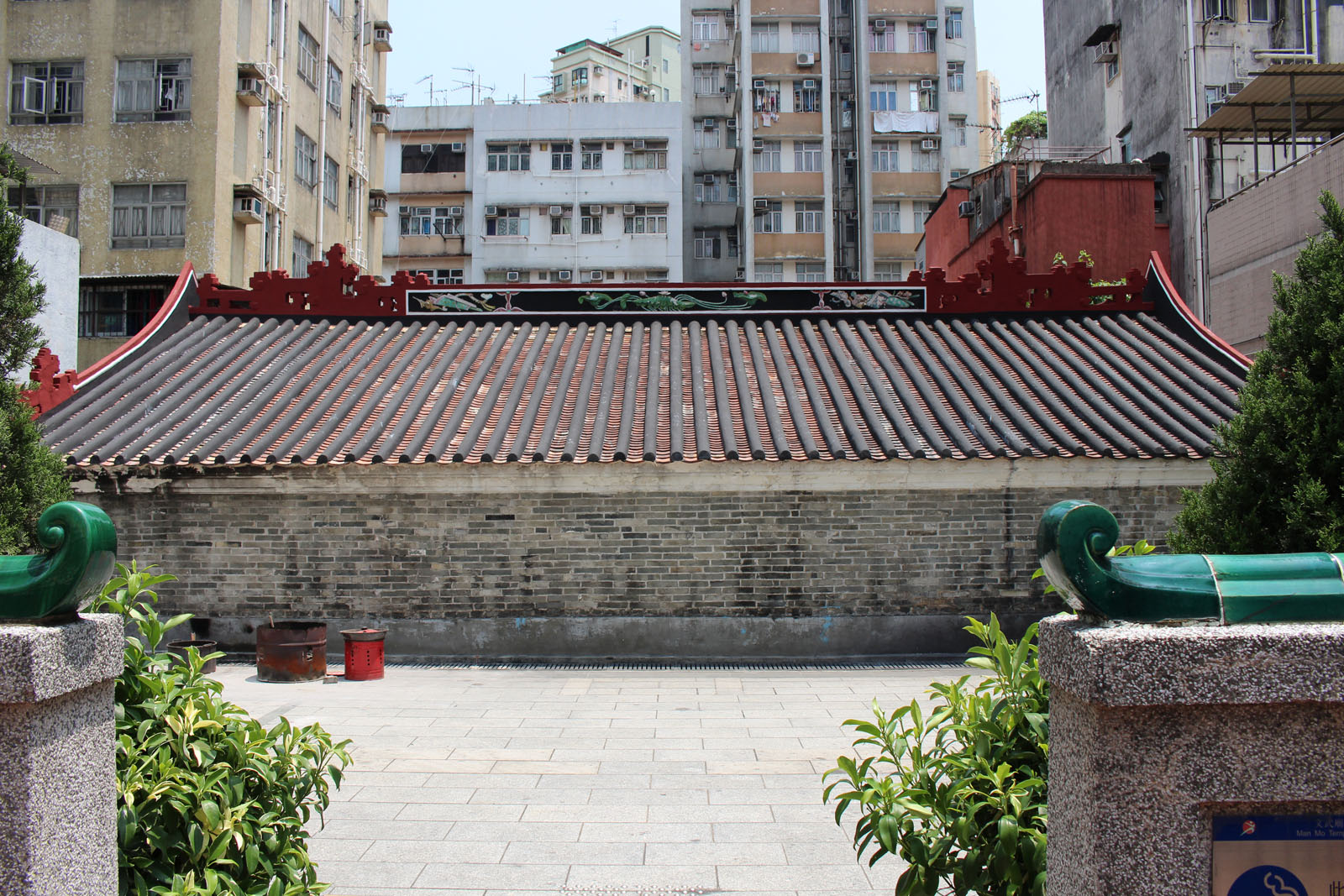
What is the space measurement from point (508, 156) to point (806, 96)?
36.9 feet

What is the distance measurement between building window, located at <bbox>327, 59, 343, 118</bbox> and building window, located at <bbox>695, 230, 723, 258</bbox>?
1432 centimetres

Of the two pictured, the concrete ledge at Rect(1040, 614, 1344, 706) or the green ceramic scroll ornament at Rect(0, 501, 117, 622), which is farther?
the green ceramic scroll ornament at Rect(0, 501, 117, 622)

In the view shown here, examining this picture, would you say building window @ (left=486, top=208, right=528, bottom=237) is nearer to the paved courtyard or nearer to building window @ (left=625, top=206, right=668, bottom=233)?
building window @ (left=625, top=206, right=668, bottom=233)

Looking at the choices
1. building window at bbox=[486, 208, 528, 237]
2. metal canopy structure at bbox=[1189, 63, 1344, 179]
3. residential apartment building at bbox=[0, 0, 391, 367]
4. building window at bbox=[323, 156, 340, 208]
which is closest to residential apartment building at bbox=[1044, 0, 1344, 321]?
metal canopy structure at bbox=[1189, 63, 1344, 179]

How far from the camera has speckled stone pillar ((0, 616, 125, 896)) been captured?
2.91 m

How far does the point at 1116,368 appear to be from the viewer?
40.7ft

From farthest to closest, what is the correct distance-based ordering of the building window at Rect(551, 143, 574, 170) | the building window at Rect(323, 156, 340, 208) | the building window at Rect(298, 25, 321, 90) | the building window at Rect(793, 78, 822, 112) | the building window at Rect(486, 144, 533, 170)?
the building window at Rect(486, 144, 533, 170)
the building window at Rect(551, 143, 574, 170)
the building window at Rect(793, 78, 822, 112)
the building window at Rect(323, 156, 340, 208)
the building window at Rect(298, 25, 321, 90)

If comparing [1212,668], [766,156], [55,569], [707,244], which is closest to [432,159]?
[707,244]

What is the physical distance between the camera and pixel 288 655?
985cm

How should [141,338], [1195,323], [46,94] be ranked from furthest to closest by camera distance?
[46,94] < [1195,323] < [141,338]

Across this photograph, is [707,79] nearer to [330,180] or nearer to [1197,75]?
[330,180]

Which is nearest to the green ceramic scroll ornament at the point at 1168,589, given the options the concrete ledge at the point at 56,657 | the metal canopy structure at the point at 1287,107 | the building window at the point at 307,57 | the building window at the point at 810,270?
the concrete ledge at the point at 56,657

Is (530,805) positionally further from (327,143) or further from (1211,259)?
(327,143)

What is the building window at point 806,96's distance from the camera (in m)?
36.5
